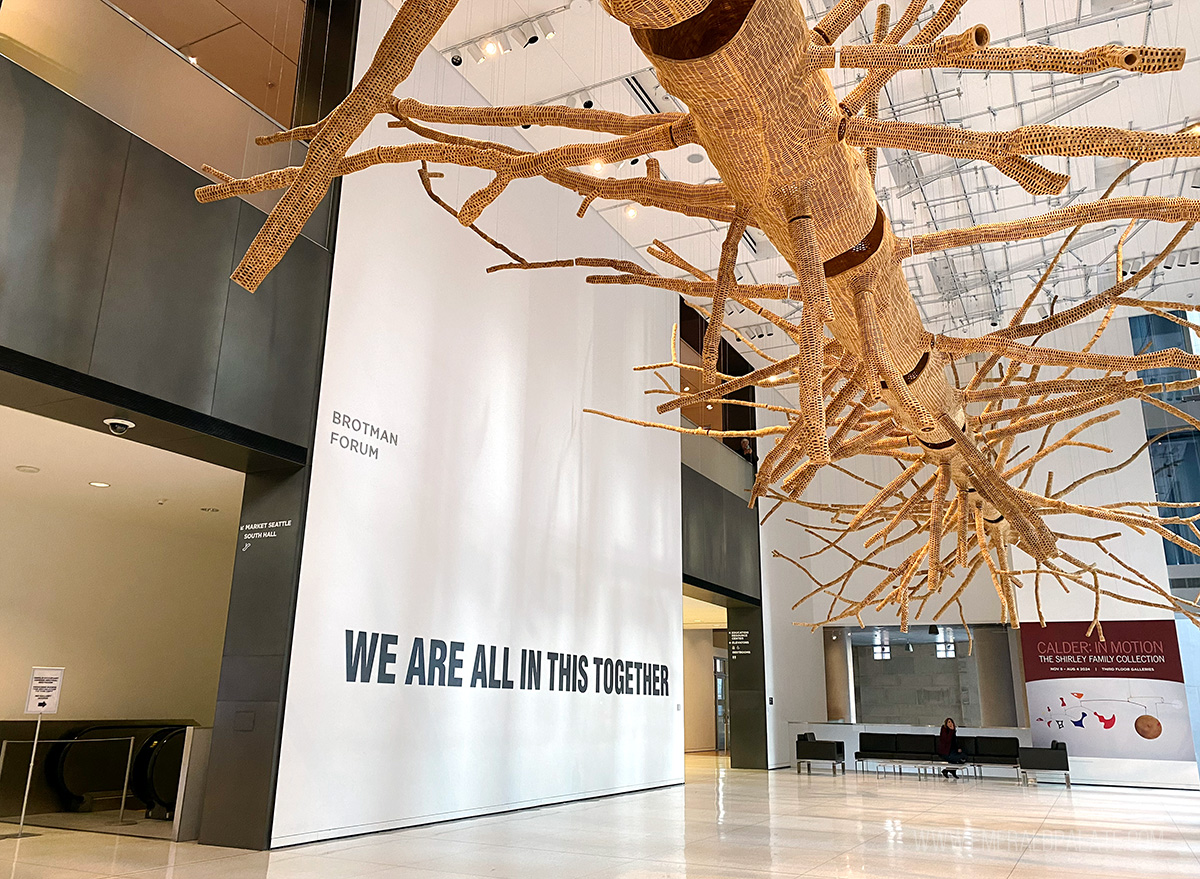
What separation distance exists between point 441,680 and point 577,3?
18.9ft

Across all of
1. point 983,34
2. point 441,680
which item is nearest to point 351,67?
point 441,680

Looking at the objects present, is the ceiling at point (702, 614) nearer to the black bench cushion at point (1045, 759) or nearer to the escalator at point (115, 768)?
the black bench cushion at point (1045, 759)

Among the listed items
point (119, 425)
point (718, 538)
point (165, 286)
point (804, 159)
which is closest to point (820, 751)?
point (718, 538)

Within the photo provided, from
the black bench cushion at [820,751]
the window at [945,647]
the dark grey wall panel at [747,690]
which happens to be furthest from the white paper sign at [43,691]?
the window at [945,647]

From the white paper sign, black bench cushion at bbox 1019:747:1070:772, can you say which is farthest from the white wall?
black bench cushion at bbox 1019:747:1070:772

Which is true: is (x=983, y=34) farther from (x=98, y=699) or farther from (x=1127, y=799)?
(x=1127, y=799)

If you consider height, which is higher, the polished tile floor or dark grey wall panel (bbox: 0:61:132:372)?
dark grey wall panel (bbox: 0:61:132:372)

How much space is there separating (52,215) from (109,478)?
12.5ft

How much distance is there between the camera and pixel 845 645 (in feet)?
55.7

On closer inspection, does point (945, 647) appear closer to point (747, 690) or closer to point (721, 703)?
point (721, 703)

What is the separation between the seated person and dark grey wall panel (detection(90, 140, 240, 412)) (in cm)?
1214

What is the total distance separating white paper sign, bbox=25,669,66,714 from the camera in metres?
6.39

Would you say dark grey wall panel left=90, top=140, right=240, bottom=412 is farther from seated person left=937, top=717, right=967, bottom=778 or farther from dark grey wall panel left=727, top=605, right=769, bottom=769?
seated person left=937, top=717, right=967, bottom=778

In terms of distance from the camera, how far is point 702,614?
646 inches
